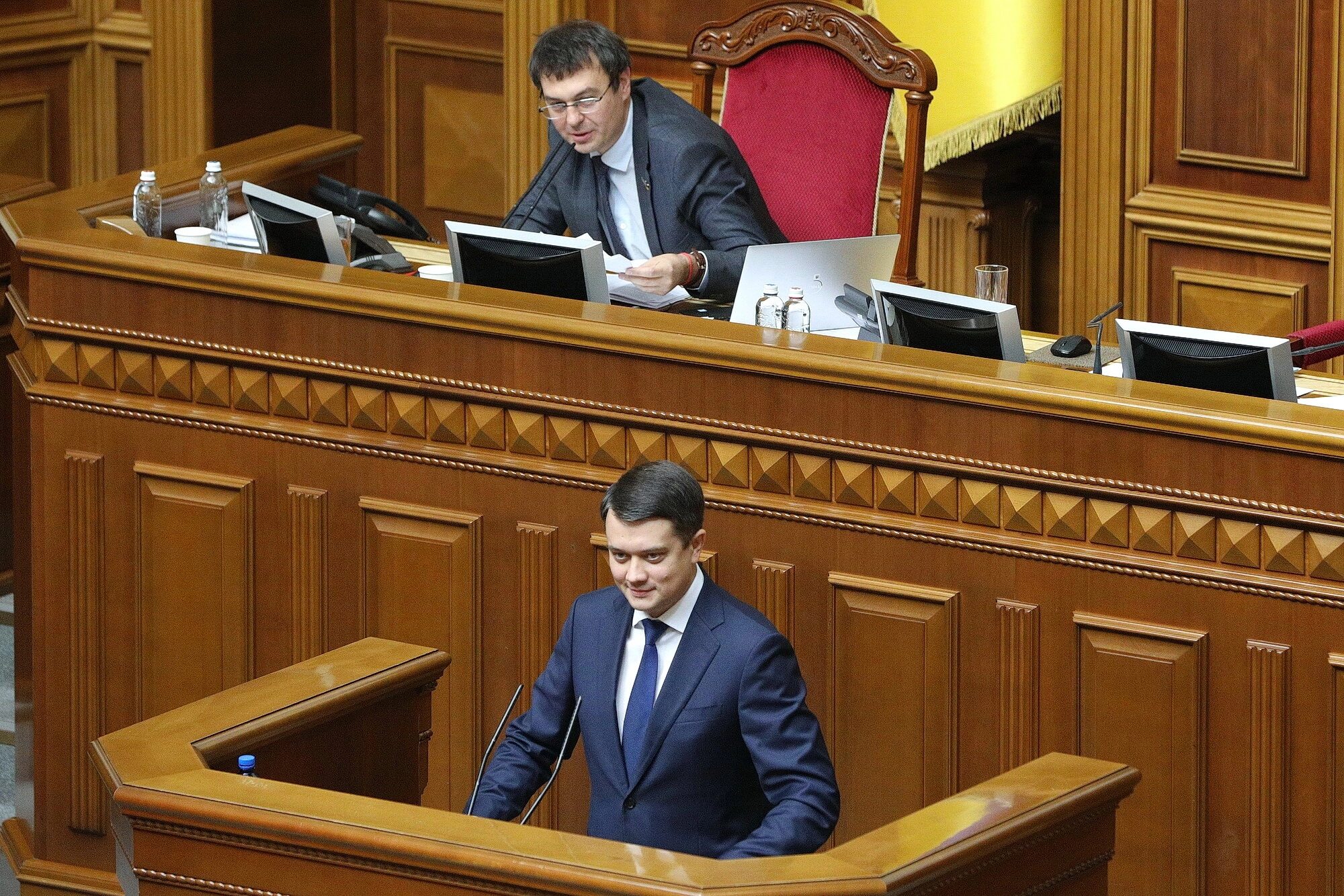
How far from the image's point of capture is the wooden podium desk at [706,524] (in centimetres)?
288

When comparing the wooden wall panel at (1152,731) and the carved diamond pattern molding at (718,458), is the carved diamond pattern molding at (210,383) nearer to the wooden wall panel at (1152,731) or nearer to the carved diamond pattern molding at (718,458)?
the carved diamond pattern molding at (718,458)

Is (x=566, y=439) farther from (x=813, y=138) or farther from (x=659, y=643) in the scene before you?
(x=813, y=138)

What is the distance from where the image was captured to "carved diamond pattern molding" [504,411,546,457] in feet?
10.8

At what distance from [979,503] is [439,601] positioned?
89cm

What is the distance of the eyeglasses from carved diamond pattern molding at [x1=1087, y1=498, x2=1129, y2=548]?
1431mm

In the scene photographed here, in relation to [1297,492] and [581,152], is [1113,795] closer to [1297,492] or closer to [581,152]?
[1297,492]

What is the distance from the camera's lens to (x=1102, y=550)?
295 centimetres

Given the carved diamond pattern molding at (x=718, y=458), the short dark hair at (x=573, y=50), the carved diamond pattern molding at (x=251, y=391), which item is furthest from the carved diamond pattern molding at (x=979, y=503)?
the short dark hair at (x=573, y=50)

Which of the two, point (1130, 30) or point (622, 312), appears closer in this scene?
point (622, 312)

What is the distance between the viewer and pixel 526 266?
11.3 feet

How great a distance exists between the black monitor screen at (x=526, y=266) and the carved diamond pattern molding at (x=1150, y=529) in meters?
0.97

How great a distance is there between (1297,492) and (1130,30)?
2365 mm

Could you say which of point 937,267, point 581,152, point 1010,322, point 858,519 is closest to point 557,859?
point 858,519

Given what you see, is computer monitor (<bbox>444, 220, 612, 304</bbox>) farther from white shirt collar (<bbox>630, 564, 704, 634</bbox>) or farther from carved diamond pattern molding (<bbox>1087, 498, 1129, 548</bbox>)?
carved diamond pattern molding (<bbox>1087, 498, 1129, 548</bbox>)
